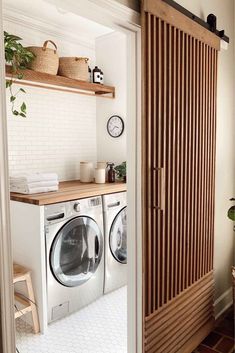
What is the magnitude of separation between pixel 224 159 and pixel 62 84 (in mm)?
1656

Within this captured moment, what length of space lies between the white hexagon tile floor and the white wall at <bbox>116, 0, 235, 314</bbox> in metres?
0.86

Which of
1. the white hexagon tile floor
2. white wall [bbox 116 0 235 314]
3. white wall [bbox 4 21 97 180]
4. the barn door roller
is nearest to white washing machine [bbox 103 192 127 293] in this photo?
A: the white hexagon tile floor

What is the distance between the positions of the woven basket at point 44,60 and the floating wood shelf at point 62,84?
0.04 metres

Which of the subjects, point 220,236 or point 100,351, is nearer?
point 100,351

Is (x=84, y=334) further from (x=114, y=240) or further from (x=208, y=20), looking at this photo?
(x=208, y=20)

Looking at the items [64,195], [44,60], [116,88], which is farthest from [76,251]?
[116,88]

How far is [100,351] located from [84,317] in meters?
0.45

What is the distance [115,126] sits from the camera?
11.3 feet

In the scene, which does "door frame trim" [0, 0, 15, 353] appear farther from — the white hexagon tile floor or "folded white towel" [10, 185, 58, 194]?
"folded white towel" [10, 185, 58, 194]

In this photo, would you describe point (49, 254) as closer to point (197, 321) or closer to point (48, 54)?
point (197, 321)

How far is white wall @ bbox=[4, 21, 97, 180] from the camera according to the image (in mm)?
2904

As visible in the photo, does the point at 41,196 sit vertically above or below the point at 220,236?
above

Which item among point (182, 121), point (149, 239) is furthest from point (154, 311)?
point (182, 121)

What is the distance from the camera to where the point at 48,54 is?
2703 millimetres
